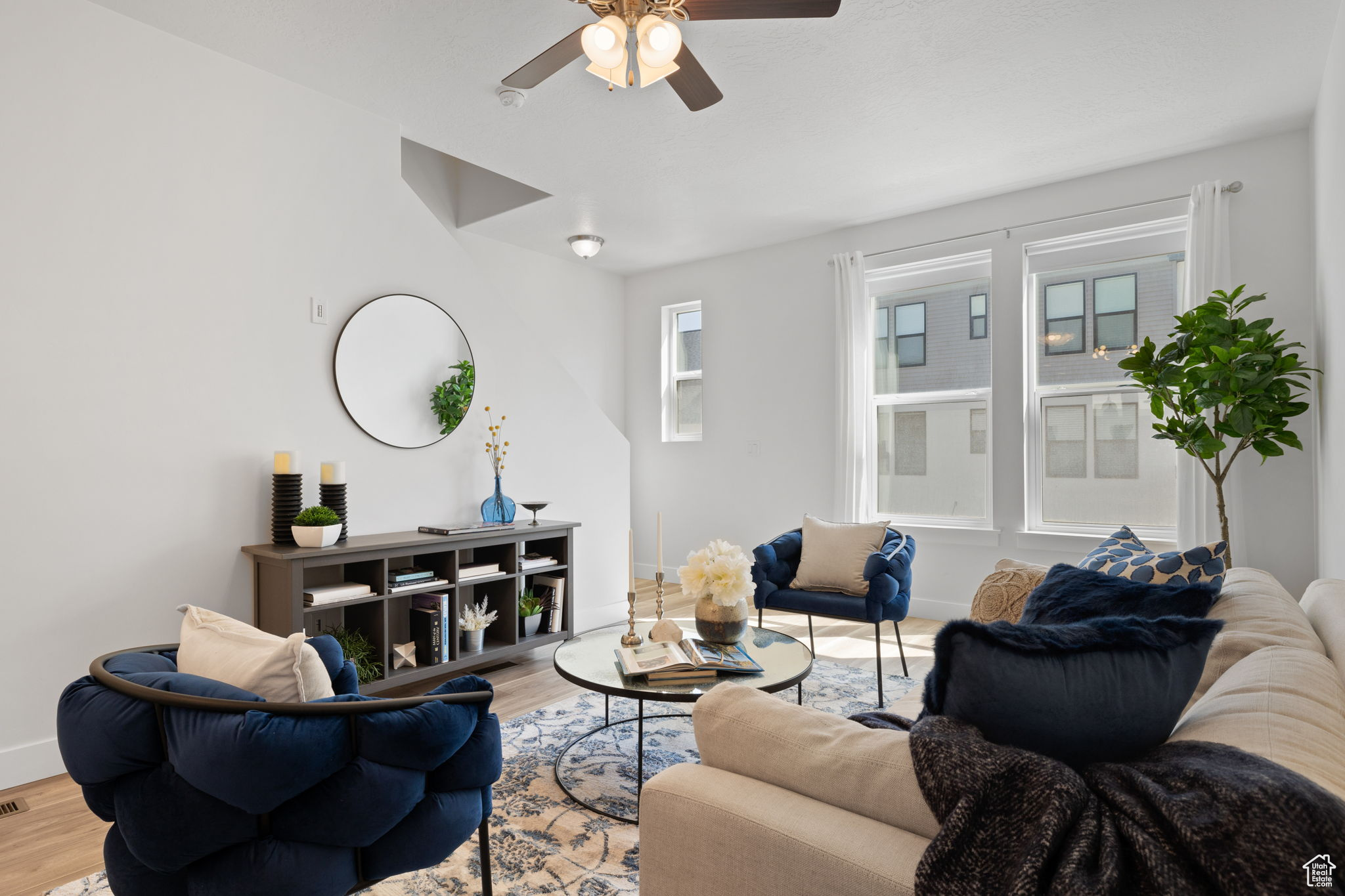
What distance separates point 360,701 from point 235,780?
0.74 ft

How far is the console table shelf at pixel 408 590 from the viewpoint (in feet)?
9.35

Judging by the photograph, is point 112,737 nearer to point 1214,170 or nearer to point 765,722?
point 765,722

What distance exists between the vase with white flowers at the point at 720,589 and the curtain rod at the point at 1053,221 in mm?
3172

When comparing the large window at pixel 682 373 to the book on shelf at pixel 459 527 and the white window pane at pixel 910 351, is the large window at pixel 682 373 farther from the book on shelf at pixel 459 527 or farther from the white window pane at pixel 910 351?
the book on shelf at pixel 459 527

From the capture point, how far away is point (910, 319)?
194 inches

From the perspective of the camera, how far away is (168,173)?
2.79 metres

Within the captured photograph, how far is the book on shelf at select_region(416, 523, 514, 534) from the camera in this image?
3.42 meters

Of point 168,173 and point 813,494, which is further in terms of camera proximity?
point 813,494

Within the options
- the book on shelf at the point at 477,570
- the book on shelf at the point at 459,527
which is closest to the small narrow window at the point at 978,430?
the book on shelf at the point at 459,527

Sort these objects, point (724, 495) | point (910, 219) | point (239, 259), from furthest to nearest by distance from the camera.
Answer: point (724, 495)
point (910, 219)
point (239, 259)

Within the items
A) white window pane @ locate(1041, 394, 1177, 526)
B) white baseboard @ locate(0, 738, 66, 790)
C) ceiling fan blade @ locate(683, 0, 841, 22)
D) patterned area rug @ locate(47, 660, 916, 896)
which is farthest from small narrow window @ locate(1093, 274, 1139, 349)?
white baseboard @ locate(0, 738, 66, 790)

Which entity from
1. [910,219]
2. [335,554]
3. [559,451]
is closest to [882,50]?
[910,219]

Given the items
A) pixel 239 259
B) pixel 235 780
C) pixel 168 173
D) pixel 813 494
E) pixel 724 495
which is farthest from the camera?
pixel 724 495

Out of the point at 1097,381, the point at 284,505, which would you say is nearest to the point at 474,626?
the point at 284,505
